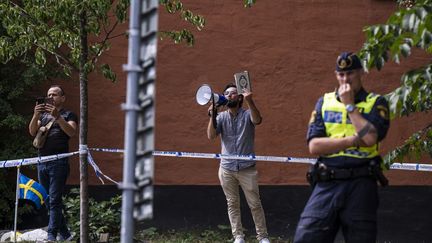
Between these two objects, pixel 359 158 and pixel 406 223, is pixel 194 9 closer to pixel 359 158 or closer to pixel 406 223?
pixel 406 223

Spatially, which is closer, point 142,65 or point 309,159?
point 142,65

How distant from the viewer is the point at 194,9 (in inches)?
394

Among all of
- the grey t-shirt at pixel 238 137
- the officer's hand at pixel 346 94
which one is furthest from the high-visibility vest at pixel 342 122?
the grey t-shirt at pixel 238 137

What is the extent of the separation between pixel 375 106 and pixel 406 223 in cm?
519

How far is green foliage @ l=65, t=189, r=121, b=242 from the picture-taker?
8.82 metres

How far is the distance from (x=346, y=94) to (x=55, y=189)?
15.2 ft

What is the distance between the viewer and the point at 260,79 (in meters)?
10.1

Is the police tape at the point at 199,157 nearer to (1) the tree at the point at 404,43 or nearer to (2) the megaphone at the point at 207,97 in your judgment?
(2) the megaphone at the point at 207,97

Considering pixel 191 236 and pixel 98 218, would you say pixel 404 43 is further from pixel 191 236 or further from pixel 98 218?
pixel 191 236

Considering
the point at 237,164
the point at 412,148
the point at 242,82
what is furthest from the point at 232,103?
the point at 412,148

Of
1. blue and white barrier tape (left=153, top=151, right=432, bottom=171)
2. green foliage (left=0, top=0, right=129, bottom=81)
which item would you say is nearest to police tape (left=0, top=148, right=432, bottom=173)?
blue and white barrier tape (left=153, top=151, right=432, bottom=171)

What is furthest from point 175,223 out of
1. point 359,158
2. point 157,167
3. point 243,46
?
point 359,158

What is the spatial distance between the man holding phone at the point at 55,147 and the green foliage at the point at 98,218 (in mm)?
166

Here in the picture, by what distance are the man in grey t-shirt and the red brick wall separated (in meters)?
1.30
